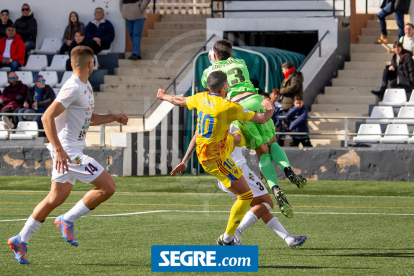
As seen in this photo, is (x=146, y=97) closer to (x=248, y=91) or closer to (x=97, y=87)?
(x=97, y=87)

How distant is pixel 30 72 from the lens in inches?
747

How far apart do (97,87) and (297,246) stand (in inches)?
522

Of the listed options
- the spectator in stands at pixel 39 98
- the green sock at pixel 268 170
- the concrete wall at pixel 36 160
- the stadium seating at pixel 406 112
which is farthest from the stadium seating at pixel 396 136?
the green sock at pixel 268 170

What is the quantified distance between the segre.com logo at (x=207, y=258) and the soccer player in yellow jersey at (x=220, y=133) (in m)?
1.00

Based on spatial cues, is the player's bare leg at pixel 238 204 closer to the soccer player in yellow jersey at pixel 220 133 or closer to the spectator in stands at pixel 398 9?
the soccer player in yellow jersey at pixel 220 133

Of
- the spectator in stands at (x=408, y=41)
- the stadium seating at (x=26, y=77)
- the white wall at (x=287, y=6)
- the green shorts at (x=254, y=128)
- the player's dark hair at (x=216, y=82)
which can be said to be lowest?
the green shorts at (x=254, y=128)

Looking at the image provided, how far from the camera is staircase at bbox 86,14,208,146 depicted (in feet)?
60.8

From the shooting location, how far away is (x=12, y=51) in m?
19.5

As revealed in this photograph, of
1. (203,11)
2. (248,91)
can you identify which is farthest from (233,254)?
(203,11)

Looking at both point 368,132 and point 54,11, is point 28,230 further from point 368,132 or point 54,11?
point 54,11

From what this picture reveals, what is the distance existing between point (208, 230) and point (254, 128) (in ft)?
5.28

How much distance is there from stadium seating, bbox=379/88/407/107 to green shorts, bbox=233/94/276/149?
32.3ft

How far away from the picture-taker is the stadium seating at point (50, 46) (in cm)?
2070

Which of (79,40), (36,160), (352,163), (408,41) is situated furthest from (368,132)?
(79,40)
